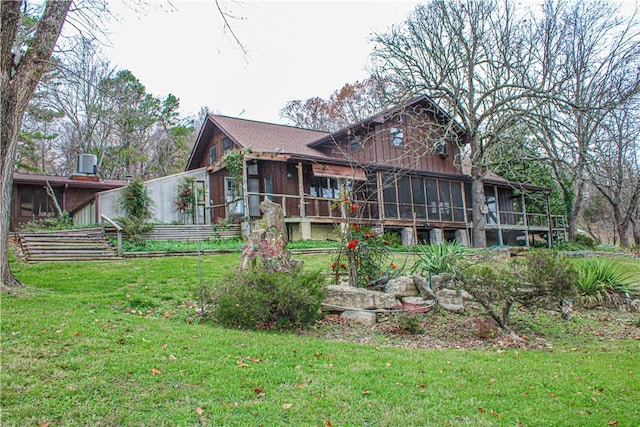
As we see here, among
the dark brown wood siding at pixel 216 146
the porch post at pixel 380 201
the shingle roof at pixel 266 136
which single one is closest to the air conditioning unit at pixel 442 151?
the porch post at pixel 380 201

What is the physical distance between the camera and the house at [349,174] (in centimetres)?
1703

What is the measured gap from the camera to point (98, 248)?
12.8 m

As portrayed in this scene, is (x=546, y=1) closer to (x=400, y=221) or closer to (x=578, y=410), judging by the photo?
(x=400, y=221)

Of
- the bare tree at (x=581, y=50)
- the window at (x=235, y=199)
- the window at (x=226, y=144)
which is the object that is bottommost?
the window at (x=235, y=199)

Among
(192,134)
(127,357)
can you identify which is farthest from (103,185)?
(127,357)

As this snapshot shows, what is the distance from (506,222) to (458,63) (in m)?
11.6

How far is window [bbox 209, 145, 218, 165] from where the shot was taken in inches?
818

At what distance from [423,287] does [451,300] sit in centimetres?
51

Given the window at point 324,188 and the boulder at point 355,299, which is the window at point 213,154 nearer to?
the window at point 324,188

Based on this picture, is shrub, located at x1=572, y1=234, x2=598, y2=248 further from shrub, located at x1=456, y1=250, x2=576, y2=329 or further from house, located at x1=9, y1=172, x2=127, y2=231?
house, located at x1=9, y1=172, x2=127, y2=231

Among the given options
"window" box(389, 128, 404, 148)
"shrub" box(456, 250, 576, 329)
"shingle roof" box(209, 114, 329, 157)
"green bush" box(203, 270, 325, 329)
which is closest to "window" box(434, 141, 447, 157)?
"window" box(389, 128, 404, 148)

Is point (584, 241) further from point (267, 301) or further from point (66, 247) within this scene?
point (66, 247)

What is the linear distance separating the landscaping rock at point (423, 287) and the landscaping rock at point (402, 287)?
64 mm

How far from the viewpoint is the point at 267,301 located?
560 cm
